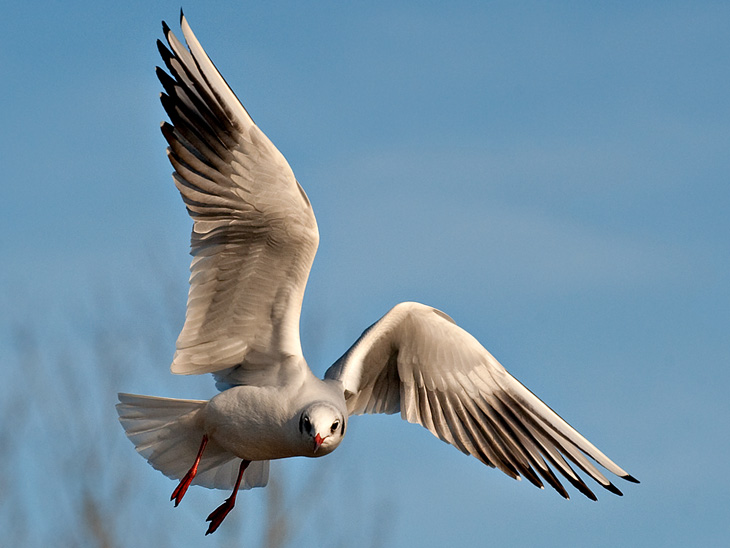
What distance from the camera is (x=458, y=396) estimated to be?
834 cm

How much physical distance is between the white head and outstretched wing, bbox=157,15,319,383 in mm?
791

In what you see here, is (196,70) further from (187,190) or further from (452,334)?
(452,334)

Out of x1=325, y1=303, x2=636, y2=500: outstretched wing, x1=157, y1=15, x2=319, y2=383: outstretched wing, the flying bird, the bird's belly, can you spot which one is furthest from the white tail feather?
x1=325, y1=303, x2=636, y2=500: outstretched wing

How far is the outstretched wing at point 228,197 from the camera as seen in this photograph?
23.3ft

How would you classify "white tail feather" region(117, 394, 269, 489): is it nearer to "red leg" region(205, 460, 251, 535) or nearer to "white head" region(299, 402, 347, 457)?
"red leg" region(205, 460, 251, 535)

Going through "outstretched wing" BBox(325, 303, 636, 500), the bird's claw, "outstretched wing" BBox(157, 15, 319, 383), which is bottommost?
the bird's claw

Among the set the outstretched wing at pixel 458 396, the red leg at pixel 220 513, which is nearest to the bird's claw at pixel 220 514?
the red leg at pixel 220 513

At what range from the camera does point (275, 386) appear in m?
7.46

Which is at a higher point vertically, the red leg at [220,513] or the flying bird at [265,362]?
the flying bird at [265,362]

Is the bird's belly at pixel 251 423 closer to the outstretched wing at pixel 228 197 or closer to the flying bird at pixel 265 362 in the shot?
the flying bird at pixel 265 362

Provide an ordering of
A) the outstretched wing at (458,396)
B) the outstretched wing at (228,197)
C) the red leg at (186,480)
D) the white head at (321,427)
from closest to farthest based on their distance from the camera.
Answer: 1. the white head at (321,427)
2. the outstretched wing at (228,197)
3. the red leg at (186,480)
4. the outstretched wing at (458,396)

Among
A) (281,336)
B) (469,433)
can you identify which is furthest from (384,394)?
(281,336)

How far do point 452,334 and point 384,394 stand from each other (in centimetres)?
64

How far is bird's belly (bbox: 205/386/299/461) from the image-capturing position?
7.19 meters
